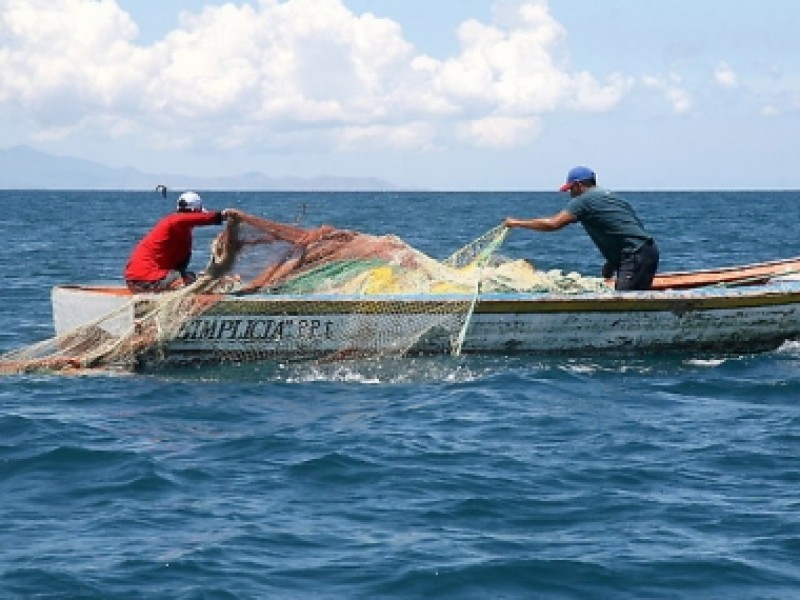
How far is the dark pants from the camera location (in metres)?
13.3

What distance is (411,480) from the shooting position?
27.9 feet

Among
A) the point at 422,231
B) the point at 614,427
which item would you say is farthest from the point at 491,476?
the point at 422,231

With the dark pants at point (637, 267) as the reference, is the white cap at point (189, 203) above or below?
above

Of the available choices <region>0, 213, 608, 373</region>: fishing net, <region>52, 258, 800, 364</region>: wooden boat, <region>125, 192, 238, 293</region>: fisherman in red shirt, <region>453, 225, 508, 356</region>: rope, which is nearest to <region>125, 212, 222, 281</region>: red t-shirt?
<region>125, 192, 238, 293</region>: fisherman in red shirt

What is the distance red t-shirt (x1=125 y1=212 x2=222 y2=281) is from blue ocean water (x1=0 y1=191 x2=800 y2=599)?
117 cm

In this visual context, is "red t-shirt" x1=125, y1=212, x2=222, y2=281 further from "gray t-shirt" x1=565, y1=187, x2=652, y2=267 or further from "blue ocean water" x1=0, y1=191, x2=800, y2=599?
"gray t-shirt" x1=565, y1=187, x2=652, y2=267

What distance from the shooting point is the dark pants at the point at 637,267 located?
523 inches

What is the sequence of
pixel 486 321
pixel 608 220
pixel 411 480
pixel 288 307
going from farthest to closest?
1. pixel 608 220
2. pixel 486 321
3. pixel 288 307
4. pixel 411 480

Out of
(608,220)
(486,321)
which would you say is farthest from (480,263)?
(608,220)

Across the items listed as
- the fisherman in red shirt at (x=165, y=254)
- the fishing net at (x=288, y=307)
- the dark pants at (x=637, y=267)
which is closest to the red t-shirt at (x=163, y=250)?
the fisherman in red shirt at (x=165, y=254)

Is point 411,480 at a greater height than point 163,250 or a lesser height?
lesser

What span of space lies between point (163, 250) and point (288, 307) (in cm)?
151

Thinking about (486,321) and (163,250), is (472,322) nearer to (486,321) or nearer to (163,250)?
(486,321)

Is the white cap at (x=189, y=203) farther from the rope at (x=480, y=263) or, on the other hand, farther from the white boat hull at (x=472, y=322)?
the rope at (x=480, y=263)
